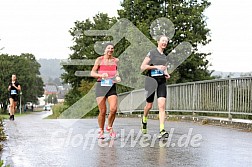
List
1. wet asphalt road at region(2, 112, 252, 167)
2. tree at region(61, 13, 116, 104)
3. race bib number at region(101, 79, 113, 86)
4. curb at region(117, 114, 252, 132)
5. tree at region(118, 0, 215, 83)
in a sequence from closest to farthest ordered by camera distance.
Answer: wet asphalt road at region(2, 112, 252, 167), race bib number at region(101, 79, 113, 86), curb at region(117, 114, 252, 132), tree at region(118, 0, 215, 83), tree at region(61, 13, 116, 104)

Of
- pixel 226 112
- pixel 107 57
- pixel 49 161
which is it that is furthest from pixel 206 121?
pixel 49 161

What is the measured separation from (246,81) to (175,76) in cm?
1896

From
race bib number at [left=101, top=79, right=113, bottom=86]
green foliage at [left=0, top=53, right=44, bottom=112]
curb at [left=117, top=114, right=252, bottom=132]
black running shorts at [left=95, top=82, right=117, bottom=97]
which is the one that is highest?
green foliage at [left=0, top=53, right=44, bottom=112]

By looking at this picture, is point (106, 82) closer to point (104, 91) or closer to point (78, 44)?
point (104, 91)

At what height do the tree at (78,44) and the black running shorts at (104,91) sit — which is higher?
the tree at (78,44)

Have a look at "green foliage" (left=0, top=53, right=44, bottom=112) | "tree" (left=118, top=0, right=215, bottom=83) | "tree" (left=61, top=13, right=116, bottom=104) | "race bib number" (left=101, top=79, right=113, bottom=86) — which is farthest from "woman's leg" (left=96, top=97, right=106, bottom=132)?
"green foliage" (left=0, top=53, right=44, bottom=112)

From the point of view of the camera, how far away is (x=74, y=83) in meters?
70.7

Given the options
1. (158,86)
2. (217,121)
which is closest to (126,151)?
(158,86)

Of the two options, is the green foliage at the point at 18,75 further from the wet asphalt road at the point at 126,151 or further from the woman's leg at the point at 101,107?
the wet asphalt road at the point at 126,151

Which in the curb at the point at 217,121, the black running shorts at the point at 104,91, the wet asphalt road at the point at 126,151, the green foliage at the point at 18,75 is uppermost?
the green foliage at the point at 18,75

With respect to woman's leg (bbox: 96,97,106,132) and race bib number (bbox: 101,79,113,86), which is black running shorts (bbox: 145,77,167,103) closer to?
race bib number (bbox: 101,79,113,86)

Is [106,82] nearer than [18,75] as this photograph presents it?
Yes

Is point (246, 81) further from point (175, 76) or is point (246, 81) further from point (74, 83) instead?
point (74, 83)

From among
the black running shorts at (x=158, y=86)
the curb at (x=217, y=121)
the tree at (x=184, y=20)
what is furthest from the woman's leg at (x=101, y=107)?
the tree at (x=184, y=20)
